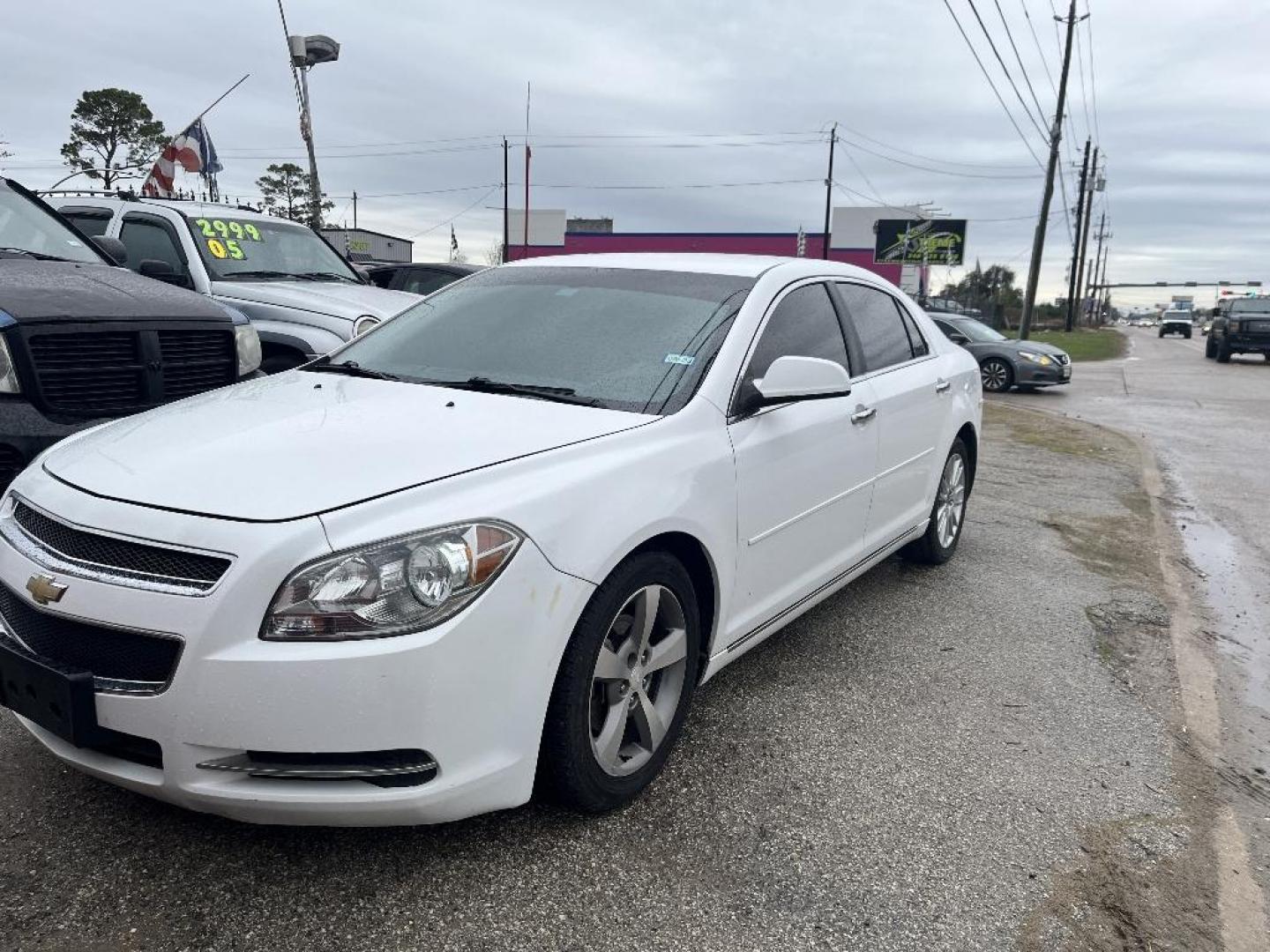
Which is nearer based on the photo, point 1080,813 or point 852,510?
point 1080,813

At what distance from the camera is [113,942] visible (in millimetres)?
2123

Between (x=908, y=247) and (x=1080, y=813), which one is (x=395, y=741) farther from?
(x=908, y=247)

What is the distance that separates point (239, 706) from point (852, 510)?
2559 mm

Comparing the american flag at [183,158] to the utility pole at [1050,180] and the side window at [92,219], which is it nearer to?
the side window at [92,219]

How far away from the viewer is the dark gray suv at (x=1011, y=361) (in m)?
17.3

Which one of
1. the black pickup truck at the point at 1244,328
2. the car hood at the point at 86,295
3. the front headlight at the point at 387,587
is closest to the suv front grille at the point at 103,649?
the front headlight at the point at 387,587

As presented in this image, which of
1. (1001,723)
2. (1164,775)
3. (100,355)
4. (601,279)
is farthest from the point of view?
(100,355)

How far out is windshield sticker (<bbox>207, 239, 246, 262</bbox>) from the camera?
7.18m

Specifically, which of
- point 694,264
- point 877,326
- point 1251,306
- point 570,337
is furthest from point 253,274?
point 1251,306

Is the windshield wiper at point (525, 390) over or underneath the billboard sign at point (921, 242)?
underneath

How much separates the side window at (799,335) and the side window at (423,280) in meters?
8.59

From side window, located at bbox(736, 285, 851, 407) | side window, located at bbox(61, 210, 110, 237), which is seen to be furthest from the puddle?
side window, located at bbox(61, 210, 110, 237)

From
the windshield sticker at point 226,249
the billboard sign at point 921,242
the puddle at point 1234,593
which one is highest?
the billboard sign at point 921,242

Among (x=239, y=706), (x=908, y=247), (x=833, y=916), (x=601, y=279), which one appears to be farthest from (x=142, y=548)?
(x=908, y=247)
